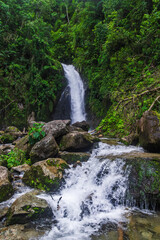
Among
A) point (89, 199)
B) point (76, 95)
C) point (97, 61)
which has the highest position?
point (97, 61)

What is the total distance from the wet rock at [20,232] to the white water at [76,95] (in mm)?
10802

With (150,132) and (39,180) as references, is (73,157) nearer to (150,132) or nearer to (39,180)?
(39,180)

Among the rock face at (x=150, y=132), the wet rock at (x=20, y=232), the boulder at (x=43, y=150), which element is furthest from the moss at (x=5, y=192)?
the rock face at (x=150, y=132)

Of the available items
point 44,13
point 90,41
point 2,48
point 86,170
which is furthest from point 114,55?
point 44,13

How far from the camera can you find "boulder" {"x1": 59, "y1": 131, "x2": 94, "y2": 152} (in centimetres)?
642

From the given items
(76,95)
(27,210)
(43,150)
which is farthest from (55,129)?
(76,95)

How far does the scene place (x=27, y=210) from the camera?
3.26m

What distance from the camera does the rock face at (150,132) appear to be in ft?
16.5

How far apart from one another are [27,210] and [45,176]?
128cm

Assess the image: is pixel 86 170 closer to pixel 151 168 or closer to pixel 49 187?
pixel 49 187

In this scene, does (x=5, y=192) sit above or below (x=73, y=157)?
below

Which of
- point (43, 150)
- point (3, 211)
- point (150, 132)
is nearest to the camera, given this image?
point (3, 211)

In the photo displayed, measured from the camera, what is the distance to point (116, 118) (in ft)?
27.3

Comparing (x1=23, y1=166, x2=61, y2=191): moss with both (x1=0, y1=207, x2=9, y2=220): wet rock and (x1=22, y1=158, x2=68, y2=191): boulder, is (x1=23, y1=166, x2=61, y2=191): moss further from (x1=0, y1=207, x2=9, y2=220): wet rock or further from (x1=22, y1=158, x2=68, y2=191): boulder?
(x1=0, y1=207, x2=9, y2=220): wet rock
